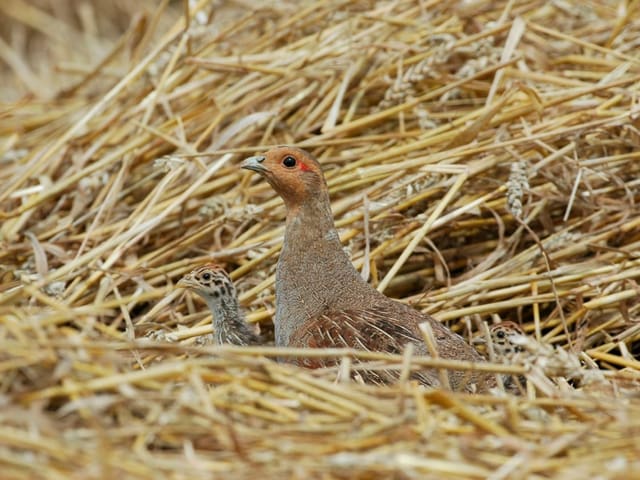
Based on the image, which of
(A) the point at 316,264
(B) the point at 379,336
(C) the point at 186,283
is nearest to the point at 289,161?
(A) the point at 316,264

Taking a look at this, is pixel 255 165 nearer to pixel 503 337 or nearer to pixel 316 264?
pixel 316 264

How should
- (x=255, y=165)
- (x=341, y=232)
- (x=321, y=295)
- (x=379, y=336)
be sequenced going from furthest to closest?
1. (x=341, y=232)
2. (x=255, y=165)
3. (x=321, y=295)
4. (x=379, y=336)

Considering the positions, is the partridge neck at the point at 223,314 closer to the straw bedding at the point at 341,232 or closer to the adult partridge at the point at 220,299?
the adult partridge at the point at 220,299

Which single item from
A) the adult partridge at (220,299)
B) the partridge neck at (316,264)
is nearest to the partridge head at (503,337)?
the partridge neck at (316,264)

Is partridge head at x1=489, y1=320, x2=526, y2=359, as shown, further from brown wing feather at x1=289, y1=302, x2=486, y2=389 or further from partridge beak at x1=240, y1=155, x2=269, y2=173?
partridge beak at x1=240, y1=155, x2=269, y2=173

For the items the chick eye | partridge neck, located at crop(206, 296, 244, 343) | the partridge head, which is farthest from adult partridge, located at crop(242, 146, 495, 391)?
partridge neck, located at crop(206, 296, 244, 343)

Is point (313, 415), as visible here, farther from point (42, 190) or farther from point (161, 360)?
point (42, 190)
